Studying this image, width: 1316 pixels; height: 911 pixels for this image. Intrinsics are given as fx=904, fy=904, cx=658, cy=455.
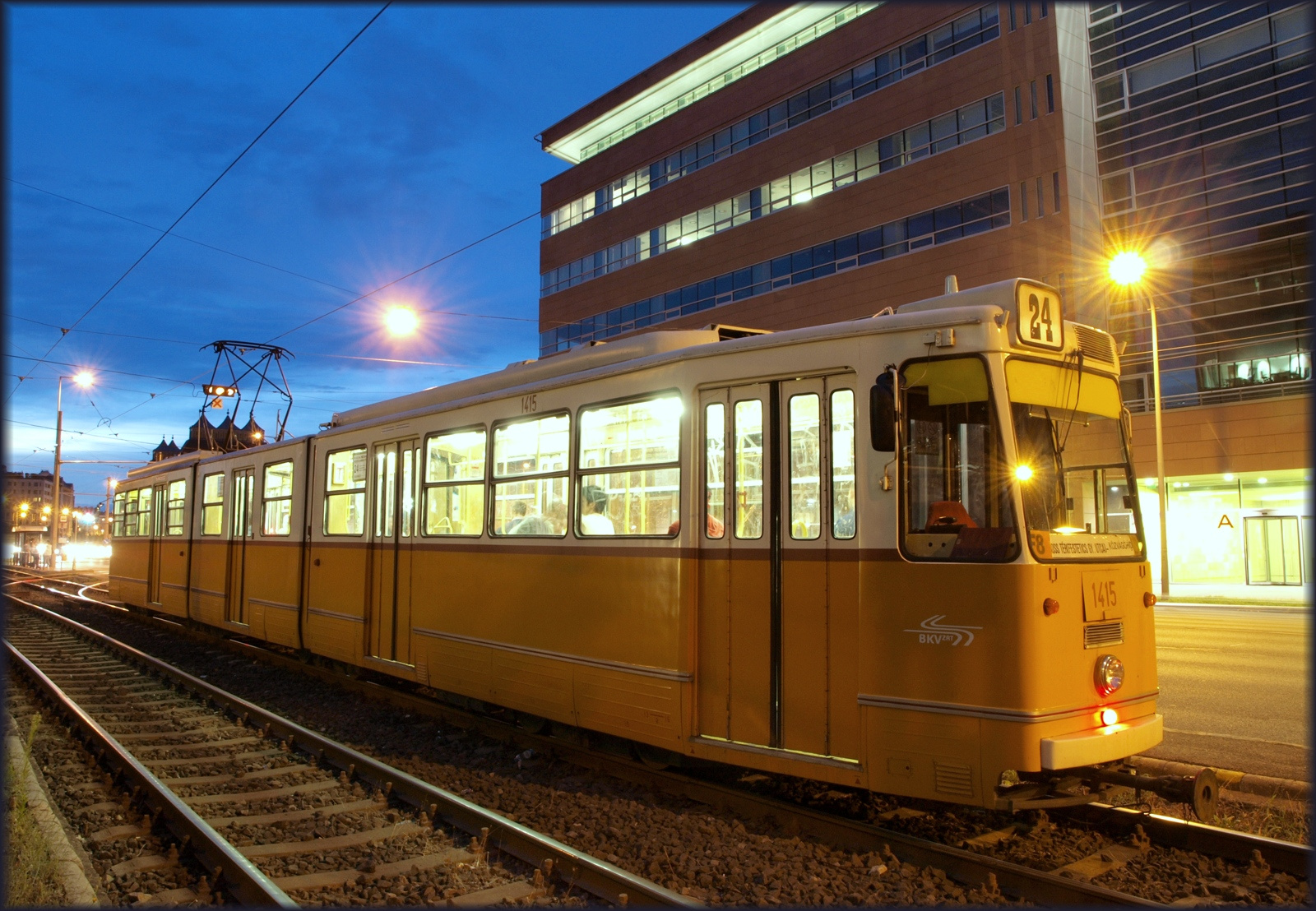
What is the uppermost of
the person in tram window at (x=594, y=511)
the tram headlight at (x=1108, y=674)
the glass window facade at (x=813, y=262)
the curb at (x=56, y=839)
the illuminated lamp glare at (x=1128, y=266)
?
the glass window facade at (x=813, y=262)

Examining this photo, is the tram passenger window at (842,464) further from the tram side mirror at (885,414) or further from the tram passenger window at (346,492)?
the tram passenger window at (346,492)

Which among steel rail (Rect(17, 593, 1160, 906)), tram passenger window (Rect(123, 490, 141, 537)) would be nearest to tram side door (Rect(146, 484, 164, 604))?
tram passenger window (Rect(123, 490, 141, 537))

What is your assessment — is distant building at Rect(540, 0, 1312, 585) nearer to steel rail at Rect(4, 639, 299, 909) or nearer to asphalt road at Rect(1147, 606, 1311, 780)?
asphalt road at Rect(1147, 606, 1311, 780)

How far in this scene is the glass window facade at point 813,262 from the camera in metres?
32.1

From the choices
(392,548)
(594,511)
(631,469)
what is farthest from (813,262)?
(631,469)

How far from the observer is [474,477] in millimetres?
8883

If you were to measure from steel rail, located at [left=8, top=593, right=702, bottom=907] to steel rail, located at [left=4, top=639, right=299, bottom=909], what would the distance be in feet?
4.26

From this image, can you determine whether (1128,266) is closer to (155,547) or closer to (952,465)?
(952,465)

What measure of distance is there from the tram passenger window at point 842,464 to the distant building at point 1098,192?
2472cm

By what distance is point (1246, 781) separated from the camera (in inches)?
275

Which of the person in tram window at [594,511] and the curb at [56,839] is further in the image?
the person in tram window at [594,511]

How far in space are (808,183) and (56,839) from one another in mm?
35622

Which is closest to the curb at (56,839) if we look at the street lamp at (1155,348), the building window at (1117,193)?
the street lamp at (1155,348)

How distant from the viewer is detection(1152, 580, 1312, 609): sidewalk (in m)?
26.7
